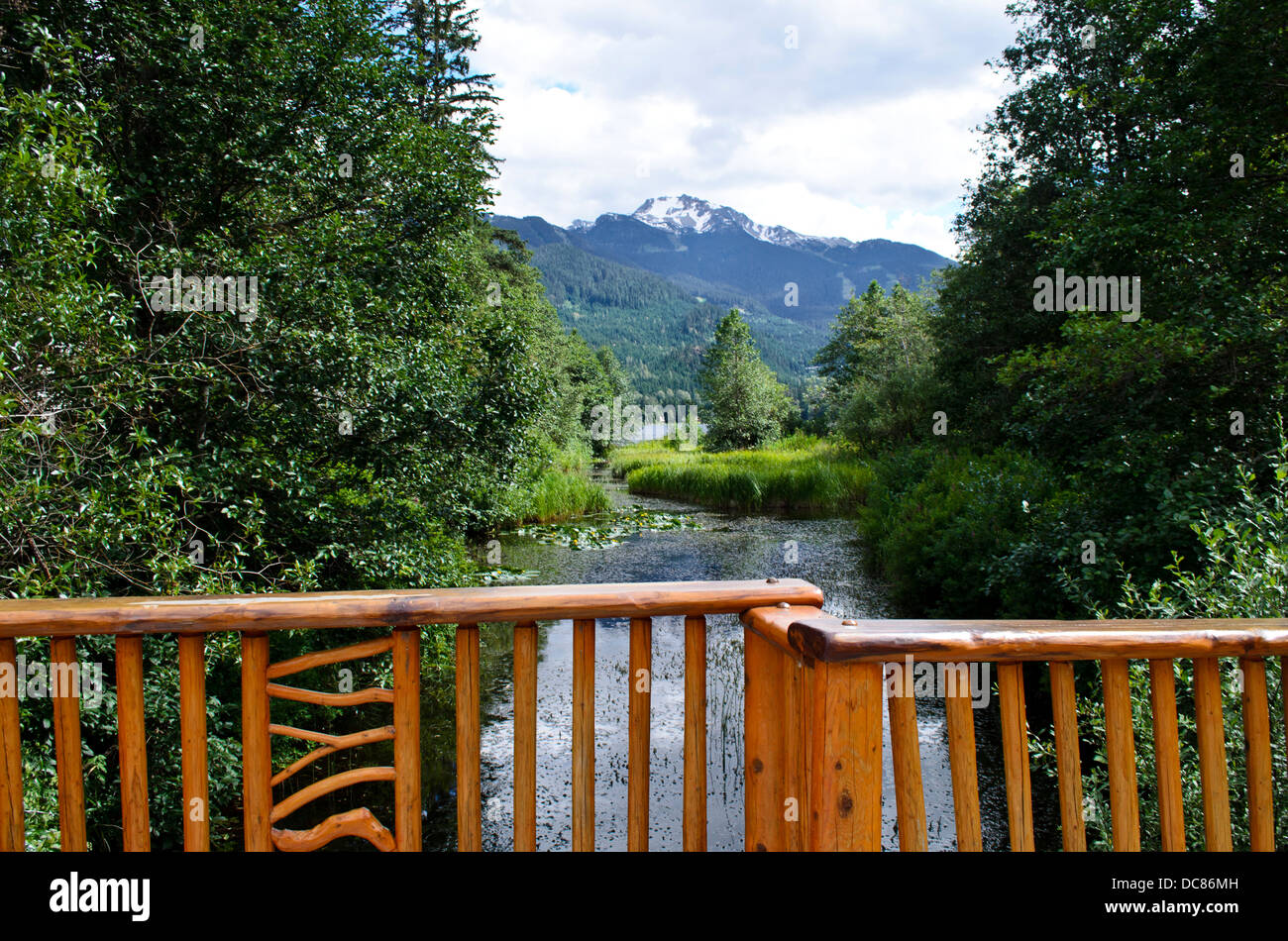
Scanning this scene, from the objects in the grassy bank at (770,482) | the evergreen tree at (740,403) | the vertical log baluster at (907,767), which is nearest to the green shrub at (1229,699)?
the vertical log baluster at (907,767)

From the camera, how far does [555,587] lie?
1826mm

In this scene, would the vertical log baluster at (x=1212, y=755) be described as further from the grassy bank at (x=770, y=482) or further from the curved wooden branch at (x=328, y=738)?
the grassy bank at (x=770, y=482)

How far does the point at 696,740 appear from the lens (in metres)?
1.96

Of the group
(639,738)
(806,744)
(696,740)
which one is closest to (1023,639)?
(806,744)

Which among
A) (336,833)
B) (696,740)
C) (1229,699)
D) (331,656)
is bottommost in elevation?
(1229,699)

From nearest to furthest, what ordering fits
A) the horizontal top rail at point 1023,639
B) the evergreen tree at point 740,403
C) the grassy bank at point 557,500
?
the horizontal top rail at point 1023,639, the grassy bank at point 557,500, the evergreen tree at point 740,403

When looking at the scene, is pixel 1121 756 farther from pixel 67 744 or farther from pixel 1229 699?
pixel 1229 699

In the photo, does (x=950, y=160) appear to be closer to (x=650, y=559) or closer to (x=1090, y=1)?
(x=1090, y=1)

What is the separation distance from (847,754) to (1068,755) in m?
0.61

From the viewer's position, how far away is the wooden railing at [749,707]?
1.46m

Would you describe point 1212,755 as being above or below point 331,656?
below

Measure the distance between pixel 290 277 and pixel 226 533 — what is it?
225 centimetres

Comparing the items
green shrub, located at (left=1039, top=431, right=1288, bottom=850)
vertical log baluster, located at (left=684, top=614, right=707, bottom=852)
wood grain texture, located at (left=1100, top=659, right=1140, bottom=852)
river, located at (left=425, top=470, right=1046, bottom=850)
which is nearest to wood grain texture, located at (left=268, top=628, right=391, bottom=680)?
vertical log baluster, located at (left=684, top=614, right=707, bottom=852)
